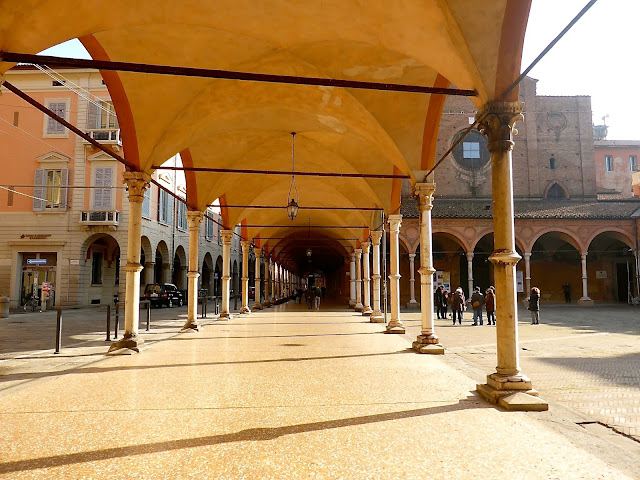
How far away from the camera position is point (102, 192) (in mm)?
25766

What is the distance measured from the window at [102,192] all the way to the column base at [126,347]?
752 inches

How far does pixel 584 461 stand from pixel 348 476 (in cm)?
176

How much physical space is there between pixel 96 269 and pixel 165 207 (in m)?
5.59

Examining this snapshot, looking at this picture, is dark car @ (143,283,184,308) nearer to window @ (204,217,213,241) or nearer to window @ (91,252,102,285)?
window @ (91,252,102,285)

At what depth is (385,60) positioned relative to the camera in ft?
27.6

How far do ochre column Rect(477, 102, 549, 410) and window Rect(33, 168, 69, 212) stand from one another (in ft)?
83.7

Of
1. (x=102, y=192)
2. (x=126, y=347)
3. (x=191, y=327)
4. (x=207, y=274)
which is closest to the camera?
(x=126, y=347)

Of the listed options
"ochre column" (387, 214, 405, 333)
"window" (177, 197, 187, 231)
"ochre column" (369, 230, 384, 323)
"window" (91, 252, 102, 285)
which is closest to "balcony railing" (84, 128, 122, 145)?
"window" (91, 252, 102, 285)

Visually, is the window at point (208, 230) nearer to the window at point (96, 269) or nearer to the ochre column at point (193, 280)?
the window at point (96, 269)

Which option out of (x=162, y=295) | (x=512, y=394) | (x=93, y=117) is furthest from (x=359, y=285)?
(x=512, y=394)

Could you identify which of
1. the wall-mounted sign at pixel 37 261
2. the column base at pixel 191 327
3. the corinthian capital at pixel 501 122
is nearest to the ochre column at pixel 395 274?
the column base at pixel 191 327

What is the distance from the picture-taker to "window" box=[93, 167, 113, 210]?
25750 mm

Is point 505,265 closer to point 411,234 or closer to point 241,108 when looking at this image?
point 241,108

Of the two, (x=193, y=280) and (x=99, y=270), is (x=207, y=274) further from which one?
(x=193, y=280)
